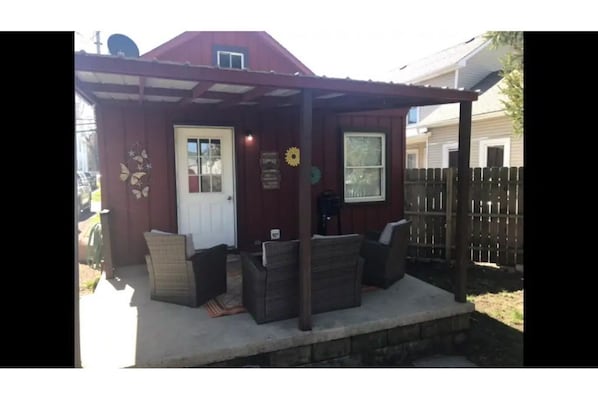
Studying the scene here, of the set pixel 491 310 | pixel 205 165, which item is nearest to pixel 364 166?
pixel 205 165

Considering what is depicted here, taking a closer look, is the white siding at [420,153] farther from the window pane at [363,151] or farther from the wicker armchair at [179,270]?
the wicker armchair at [179,270]

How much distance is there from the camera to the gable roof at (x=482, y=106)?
10.3 m

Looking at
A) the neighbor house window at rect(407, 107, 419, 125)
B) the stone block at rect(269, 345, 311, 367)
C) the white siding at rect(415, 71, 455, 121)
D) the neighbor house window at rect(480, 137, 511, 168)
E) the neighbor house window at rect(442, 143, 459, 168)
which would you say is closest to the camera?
the stone block at rect(269, 345, 311, 367)

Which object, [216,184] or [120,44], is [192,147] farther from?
[120,44]

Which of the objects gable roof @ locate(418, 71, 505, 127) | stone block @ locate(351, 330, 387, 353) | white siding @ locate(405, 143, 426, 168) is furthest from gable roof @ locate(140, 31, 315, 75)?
white siding @ locate(405, 143, 426, 168)

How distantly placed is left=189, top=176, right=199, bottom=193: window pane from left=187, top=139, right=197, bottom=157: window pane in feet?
1.11

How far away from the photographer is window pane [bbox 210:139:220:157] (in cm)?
584

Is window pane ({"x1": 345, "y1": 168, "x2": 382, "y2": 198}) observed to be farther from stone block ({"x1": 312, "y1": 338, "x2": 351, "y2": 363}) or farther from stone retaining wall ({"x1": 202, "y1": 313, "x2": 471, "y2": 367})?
stone block ({"x1": 312, "y1": 338, "x2": 351, "y2": 363})

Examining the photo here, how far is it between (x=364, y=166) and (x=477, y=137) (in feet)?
19.2

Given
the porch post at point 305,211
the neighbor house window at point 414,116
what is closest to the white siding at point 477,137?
the neighbor house window at point 414,116

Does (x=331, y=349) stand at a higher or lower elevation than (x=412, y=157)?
lower

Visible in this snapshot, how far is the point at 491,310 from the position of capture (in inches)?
181
